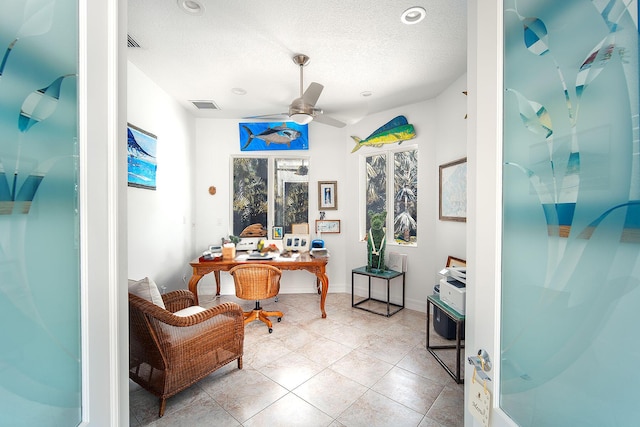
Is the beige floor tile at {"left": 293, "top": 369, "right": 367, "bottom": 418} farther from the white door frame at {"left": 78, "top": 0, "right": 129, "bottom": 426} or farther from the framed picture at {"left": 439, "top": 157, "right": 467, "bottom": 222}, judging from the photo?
the framed picture at {"left": 439, "top": 157, "right": 467, "bottom": 222}

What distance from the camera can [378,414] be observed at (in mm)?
1827

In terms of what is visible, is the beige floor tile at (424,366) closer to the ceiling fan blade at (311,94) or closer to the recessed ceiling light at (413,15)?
the ceiling fan blade at (311,94)

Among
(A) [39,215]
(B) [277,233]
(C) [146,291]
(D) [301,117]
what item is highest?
(D) [301,117]

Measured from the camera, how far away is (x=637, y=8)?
49 cm

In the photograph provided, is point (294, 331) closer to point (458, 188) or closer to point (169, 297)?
point (169, 297)

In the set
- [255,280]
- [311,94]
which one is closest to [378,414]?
[255,280]

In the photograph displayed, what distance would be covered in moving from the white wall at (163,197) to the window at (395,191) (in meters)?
2.71

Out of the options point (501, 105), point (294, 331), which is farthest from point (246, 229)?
point (501, 105)

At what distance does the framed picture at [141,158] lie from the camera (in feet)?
8.52

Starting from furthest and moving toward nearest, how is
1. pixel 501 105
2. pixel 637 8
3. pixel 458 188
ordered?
pixel 458 188 < pixel 501 105 < pixel 637 8

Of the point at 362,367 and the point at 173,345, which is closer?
the point at 173,345

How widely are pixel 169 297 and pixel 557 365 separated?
8.65 feet

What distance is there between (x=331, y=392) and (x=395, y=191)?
2.81 metres

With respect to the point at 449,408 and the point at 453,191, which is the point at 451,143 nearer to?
the point at 453,191
